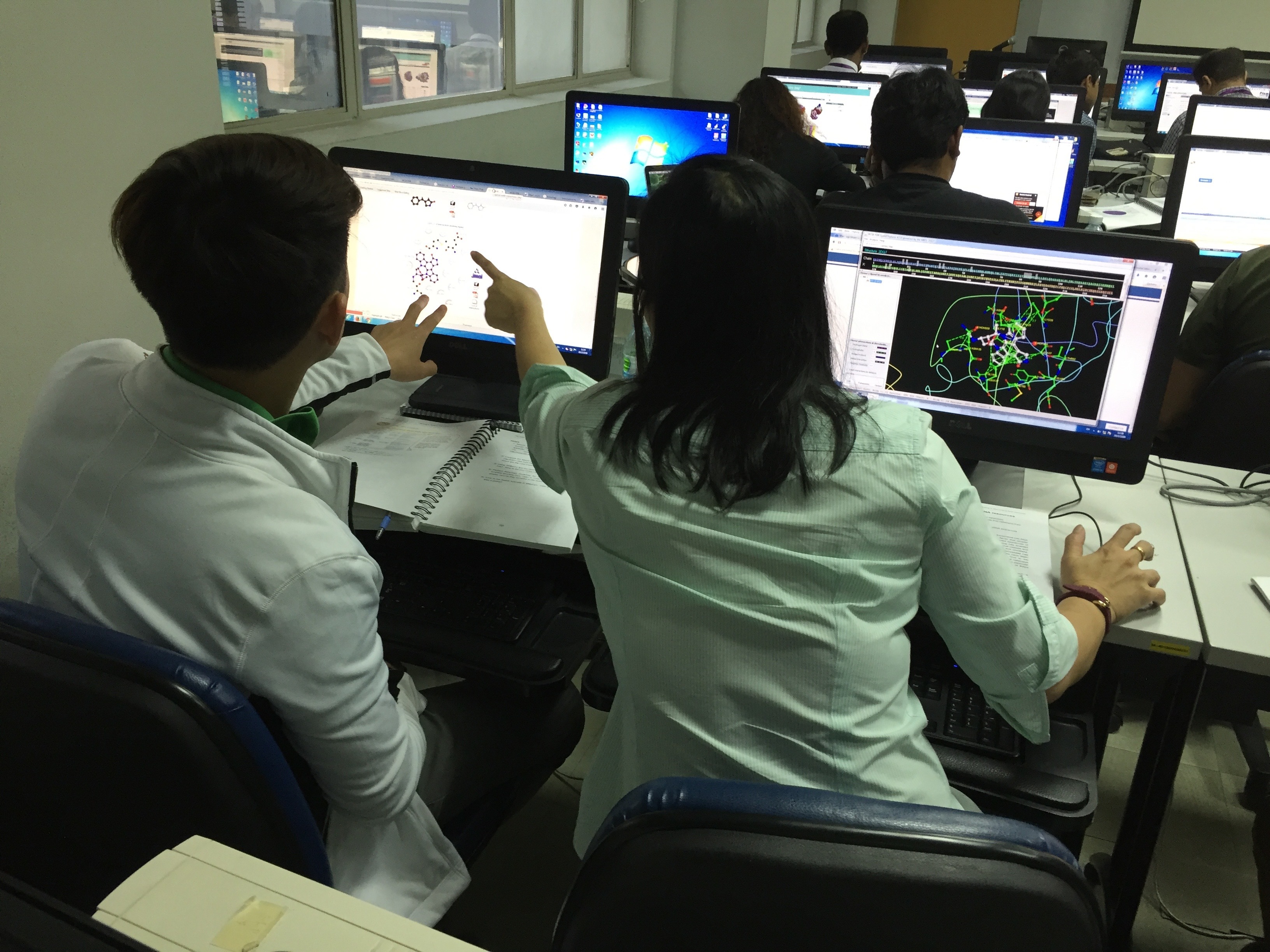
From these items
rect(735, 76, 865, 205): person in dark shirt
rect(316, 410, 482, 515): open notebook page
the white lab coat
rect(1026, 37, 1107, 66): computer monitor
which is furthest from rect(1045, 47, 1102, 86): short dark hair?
the white lab coat

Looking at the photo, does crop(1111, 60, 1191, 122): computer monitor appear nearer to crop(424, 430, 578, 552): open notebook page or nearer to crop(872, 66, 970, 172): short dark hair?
crop(872, 66, 970, 172): short dark hair

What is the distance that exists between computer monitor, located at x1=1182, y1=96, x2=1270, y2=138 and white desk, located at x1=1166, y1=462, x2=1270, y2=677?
2.47 m

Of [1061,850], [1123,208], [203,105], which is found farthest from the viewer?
[1123,208]

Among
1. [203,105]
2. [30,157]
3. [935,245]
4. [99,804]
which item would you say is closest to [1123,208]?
[935,245]

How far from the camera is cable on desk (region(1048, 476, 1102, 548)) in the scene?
4.65ft

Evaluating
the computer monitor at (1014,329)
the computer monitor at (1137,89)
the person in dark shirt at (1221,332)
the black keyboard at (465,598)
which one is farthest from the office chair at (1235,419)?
the computer monitor at (1137,89)

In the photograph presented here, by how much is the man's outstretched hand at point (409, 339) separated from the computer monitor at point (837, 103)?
309cm

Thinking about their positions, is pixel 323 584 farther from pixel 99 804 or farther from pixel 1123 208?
pixel 1123 208

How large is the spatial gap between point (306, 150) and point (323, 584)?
45cm

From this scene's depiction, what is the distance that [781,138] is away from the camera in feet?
11.4

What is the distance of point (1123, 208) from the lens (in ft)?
12.9

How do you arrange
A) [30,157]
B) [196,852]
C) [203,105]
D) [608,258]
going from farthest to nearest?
[203,105] → [30,157] → [608,258] → [196,852]

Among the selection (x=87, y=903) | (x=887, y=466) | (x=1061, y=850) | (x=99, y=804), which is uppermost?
(x=887, y=466)

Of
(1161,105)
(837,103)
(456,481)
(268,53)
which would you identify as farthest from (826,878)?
(1161,105)
